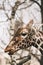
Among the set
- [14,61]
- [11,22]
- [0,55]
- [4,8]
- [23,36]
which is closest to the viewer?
[23,36]

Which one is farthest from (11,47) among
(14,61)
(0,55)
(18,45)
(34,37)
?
(0,55)

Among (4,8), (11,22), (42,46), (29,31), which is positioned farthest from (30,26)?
(4,8)

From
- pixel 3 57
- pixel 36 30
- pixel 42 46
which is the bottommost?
pixel 3 57

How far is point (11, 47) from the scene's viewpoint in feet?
13.9

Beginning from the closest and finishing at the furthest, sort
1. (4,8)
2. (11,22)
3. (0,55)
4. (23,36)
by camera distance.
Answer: (23,36), (0,55), (11,22), (4,8)

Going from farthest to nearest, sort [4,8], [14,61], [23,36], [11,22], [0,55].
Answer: [4,8] < [11,22] < [0,55] < [14,61] < [23,36]

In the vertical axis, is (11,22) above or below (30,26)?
below

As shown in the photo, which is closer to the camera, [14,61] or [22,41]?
[22,41]

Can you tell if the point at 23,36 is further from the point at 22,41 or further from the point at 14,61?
the point at 14,61

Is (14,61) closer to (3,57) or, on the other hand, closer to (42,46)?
(3,57)

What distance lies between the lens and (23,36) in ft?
13.9

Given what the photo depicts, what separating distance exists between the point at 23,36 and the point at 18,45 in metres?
0.15

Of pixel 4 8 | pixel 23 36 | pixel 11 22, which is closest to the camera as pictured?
pixel 23 36

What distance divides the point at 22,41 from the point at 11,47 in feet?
0.60
